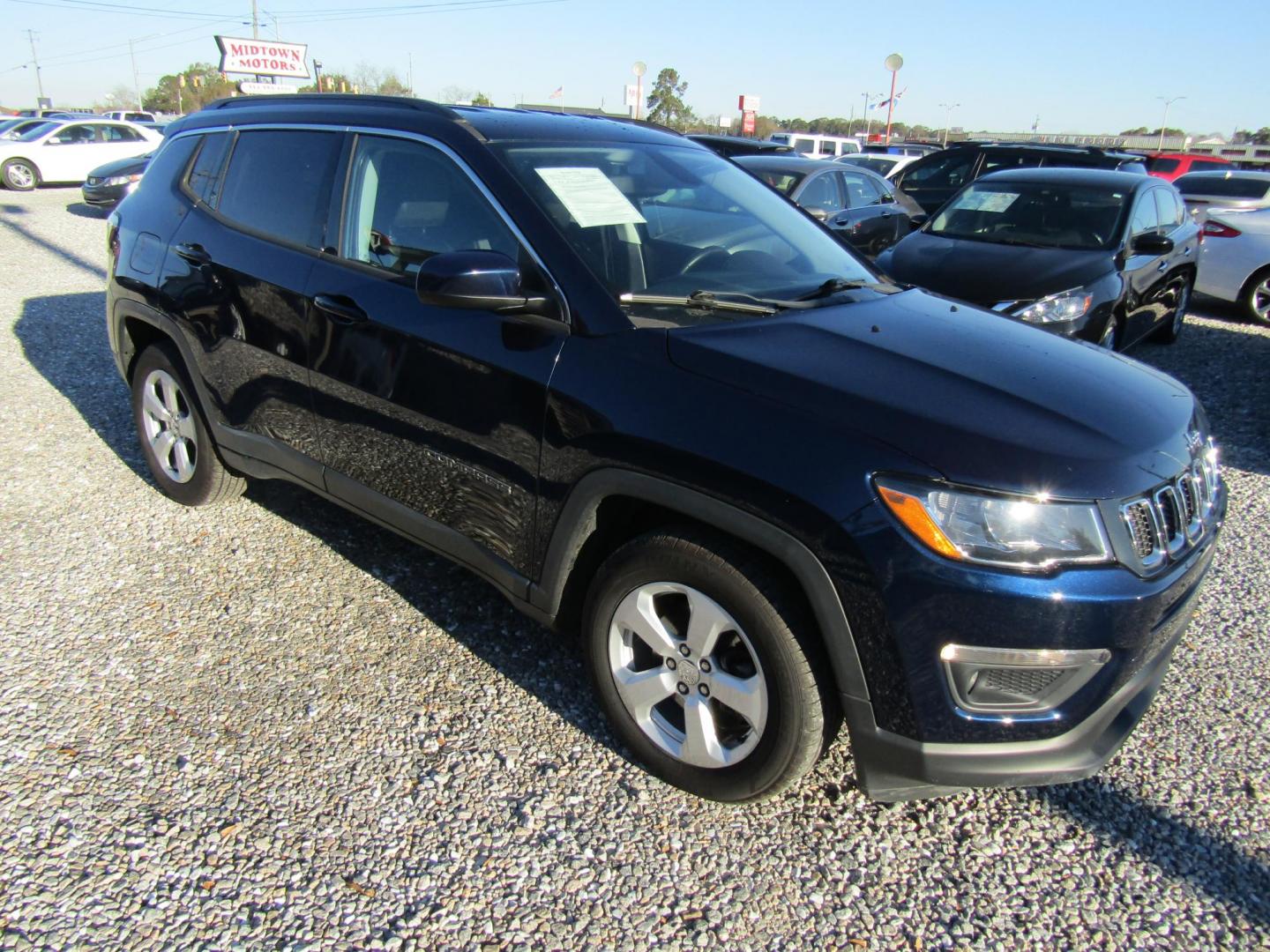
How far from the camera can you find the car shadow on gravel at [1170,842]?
7.41ft

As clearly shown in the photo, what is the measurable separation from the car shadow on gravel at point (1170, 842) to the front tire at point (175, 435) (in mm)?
3517

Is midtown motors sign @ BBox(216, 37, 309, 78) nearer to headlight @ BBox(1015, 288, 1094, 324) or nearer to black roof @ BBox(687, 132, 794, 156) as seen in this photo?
black roof @ BBox(687, 132, 794, 156)

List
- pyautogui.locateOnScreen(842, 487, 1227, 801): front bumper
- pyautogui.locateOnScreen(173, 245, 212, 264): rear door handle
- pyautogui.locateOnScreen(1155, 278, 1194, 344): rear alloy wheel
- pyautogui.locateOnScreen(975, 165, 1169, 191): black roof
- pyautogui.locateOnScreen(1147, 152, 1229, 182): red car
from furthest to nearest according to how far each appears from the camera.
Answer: pyautogui.locateOnScreen(1147, 152, 1229, 182): red car → pyautogui.locateOnScreen(1155, 278, 1194, 344): rear alloy wheel → pyautogui.locateOnScreen(975, 165, 1169, 191): black roof → pyautogui.locateOnScreen(173, 245, 212, 264): rear door handle → pyautogui.locateOnScreen(842, 487, 1227, 801): front bumper

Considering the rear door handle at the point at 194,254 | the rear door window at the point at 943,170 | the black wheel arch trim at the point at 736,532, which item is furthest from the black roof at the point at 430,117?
the rear door window at the point at 943,170

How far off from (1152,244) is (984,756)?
5.52m

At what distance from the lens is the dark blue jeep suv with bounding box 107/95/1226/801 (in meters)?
2.01

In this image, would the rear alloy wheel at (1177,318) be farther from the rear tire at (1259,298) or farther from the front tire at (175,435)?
the front tire at (175,435)

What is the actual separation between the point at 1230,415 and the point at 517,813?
589 cm

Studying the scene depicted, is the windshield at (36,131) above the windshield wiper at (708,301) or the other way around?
above

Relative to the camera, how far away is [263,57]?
93.6 ft

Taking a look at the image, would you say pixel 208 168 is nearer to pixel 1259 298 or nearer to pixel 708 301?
pixel 708 301

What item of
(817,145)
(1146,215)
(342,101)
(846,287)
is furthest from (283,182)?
(817,145)

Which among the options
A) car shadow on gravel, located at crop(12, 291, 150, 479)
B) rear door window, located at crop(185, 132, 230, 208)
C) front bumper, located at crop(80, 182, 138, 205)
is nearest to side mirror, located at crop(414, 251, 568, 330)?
rear door window, located at crop(185, 132, 230, 208)

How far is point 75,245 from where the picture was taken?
12.3 m
